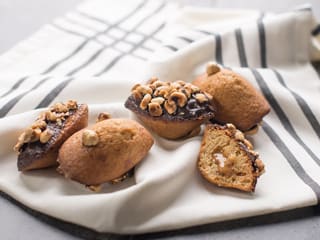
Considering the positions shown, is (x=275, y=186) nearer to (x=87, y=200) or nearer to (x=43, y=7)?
(x=87, y=200)

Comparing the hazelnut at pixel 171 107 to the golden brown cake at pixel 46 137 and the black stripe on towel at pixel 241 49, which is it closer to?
the golden brown cake at pixel 46 137

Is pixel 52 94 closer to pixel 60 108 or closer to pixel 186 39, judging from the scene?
pixel 60 108

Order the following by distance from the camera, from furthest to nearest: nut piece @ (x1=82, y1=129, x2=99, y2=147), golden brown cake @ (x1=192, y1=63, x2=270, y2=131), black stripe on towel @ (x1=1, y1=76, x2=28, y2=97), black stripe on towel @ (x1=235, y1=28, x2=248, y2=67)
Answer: black stripe on towel @ (x1=235, y1=28, x2=248, y2=67) → black stripe on towel @ (x1=1, y1=76, x2=28, y2=97) → golden brown cake @ (x1=192, y1=63, x2=270, y2=131) → nut piece @ (x1=82, y1=129, x2=99, y2=147)

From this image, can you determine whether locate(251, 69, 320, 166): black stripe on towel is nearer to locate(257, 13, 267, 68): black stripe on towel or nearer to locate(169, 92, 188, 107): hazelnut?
locate(257, 13, 267, 68): black stripe on towel

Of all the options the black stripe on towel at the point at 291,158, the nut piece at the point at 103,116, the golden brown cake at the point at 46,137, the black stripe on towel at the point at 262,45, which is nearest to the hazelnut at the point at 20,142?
the golden brown cake at the point at 46,137

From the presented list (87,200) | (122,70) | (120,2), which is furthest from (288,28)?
(87,200)

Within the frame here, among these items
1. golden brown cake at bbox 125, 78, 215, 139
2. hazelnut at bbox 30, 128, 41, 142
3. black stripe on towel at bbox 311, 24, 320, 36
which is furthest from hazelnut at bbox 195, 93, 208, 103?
black stripe on towel at bbox 311, 24, 320, 36
